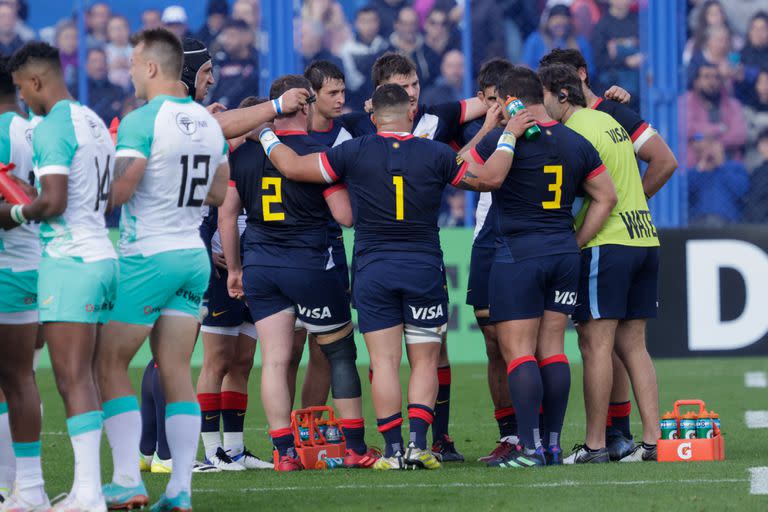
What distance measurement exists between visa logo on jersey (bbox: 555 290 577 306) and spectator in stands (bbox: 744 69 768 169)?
8.75 m

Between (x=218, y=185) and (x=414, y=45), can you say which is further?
(x=414, y=45)

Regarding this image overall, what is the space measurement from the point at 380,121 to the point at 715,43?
367 inches

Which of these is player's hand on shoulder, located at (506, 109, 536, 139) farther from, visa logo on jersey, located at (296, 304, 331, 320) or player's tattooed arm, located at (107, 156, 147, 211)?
player's tattooed arm, located at (107, 156, 147, 211)

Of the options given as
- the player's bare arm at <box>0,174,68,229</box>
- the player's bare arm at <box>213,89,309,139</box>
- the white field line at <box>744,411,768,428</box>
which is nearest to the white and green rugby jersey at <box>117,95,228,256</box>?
the player's bare arm at <box>0,174,68,229</box>

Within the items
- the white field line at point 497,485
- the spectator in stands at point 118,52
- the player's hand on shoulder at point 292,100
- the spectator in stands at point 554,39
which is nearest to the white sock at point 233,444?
the white field line at point 497,485

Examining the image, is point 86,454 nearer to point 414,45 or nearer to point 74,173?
point 74,173

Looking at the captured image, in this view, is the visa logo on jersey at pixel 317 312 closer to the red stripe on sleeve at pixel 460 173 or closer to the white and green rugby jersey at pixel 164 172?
the red stripe on sleeve at pixel 460 173

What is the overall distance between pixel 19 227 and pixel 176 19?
32.5 ft

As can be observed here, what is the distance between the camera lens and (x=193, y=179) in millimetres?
5891

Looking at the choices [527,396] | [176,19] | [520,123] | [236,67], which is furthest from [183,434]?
[176,19]

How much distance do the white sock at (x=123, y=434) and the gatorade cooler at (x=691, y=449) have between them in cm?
325

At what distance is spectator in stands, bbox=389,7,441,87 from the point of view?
15.2 m

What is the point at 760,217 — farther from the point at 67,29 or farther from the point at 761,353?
the point at 67,29

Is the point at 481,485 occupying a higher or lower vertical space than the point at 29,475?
lower
